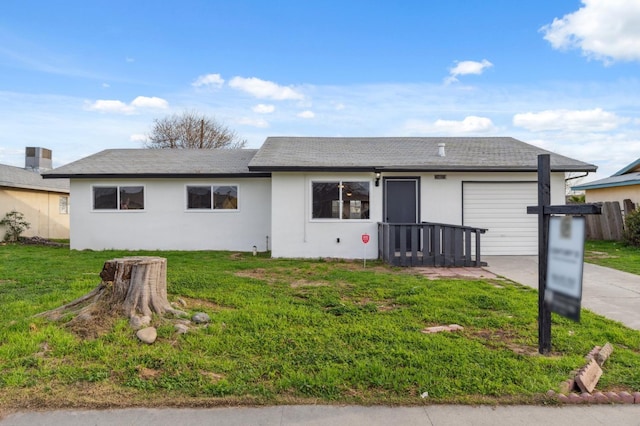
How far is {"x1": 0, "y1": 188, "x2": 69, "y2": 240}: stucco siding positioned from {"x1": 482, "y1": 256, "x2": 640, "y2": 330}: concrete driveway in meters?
17.9

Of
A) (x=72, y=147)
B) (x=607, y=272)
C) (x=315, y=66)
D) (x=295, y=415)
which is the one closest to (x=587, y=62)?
(x=607, y=272)

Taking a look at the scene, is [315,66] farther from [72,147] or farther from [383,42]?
[72,147]

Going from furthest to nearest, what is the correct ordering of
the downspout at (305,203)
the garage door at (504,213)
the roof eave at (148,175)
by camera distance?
the roof eave at (148,175), the garage door at (504,213), the downspout at (305,203)

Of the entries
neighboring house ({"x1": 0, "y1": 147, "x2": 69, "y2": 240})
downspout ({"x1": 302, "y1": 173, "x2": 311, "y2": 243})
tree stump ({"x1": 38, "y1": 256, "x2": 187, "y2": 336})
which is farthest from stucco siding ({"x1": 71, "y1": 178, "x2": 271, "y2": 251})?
tree stump ({"x1": 38, "y1": 256, "x2": 187, "y2": 336})

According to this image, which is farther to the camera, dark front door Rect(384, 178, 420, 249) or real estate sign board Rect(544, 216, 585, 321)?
dark front door Rect(384, 178, 420, 249)

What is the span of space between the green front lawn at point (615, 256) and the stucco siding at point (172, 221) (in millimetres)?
9268

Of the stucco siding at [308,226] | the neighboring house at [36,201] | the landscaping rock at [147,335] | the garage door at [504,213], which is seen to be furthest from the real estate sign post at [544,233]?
the neighboring house at [36,201]

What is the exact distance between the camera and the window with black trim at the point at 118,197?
12.6m

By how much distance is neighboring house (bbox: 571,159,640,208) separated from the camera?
16.3 meters

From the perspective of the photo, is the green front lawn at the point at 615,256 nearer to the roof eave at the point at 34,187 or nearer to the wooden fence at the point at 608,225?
the wooden fence at the point at 608,225

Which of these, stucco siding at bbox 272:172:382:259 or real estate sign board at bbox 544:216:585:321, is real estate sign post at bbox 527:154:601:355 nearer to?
real estate sign board at bbox 544:216:585:321

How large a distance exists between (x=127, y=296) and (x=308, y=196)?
22.4 feet

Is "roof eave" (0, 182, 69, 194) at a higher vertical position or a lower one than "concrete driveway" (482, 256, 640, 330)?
higher

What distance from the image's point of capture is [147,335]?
3982 mm
